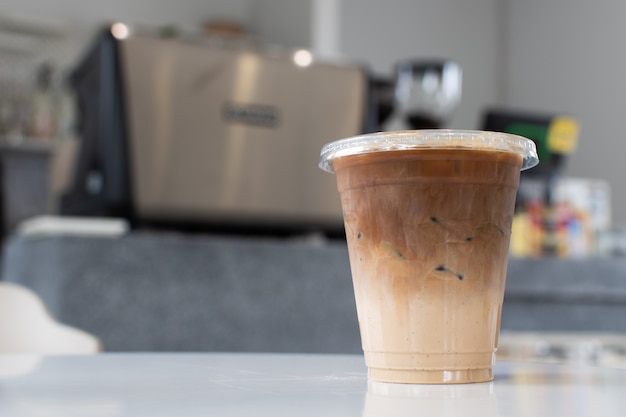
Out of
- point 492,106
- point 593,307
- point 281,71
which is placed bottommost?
point 593,307

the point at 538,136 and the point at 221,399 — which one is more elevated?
the point at 221,399

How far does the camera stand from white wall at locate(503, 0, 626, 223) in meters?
3.61

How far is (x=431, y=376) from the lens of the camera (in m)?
0.44

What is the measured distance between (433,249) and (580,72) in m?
3.61

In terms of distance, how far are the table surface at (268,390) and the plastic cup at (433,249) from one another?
2cm

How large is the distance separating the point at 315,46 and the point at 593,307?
4.80 feet

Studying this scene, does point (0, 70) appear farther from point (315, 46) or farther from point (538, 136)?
point (538, 136)

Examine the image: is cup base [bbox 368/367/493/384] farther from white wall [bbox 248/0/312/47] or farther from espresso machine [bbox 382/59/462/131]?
white wall [bbox 248/0/312/47]

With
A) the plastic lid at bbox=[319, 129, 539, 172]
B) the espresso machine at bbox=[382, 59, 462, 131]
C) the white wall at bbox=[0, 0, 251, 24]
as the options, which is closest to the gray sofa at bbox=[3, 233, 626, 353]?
the espresso machine at bbox=[382, 59, 462, 131]

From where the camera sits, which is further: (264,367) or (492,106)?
(492,106)

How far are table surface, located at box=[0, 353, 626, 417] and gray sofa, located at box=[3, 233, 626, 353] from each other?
37.6 inches

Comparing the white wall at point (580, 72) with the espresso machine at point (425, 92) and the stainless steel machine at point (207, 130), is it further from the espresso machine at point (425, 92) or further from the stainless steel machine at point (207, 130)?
the stainless steel machine at point (207, 130)

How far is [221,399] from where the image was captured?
36cm

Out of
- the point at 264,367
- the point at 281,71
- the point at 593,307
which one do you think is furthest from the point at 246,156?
the point at 264,367
